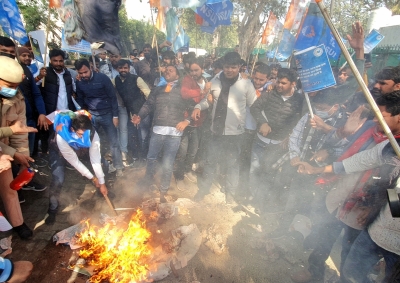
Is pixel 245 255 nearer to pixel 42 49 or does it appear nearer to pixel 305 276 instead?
pixel 305 276

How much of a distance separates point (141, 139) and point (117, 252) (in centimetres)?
327

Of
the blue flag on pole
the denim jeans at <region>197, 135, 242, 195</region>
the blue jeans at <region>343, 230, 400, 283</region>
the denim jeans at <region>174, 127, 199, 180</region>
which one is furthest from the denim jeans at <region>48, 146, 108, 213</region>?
the blue flag on pole

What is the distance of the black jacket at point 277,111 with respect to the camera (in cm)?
407

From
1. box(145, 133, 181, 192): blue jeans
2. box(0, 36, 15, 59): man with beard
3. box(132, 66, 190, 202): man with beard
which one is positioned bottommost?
box(145, 133, 181, 192): blue jeans

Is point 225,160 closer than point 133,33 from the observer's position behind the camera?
Yes

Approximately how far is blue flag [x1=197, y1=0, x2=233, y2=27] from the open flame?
728cm

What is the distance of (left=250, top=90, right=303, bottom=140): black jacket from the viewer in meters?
4.07

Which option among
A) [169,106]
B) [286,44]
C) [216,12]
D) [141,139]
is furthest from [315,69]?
[286,44]

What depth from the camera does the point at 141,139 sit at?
5.86 meters

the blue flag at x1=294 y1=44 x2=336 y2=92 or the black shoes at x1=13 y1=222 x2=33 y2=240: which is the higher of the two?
the blue flag at x1=294 y1=44 x2=336 y2=92

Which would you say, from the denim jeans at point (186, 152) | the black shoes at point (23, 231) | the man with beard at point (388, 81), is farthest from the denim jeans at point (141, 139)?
the man with beard at point (388, 81)

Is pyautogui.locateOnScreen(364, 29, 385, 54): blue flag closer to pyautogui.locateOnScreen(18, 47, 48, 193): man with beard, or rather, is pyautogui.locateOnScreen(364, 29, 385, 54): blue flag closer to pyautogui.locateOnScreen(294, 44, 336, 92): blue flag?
pyautogui.locateOnScreen(294, 44, 336, 92): blue flag

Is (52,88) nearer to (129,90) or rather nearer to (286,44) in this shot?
(129,90)

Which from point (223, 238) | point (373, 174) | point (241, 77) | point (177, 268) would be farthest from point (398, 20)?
point (177, 268)
